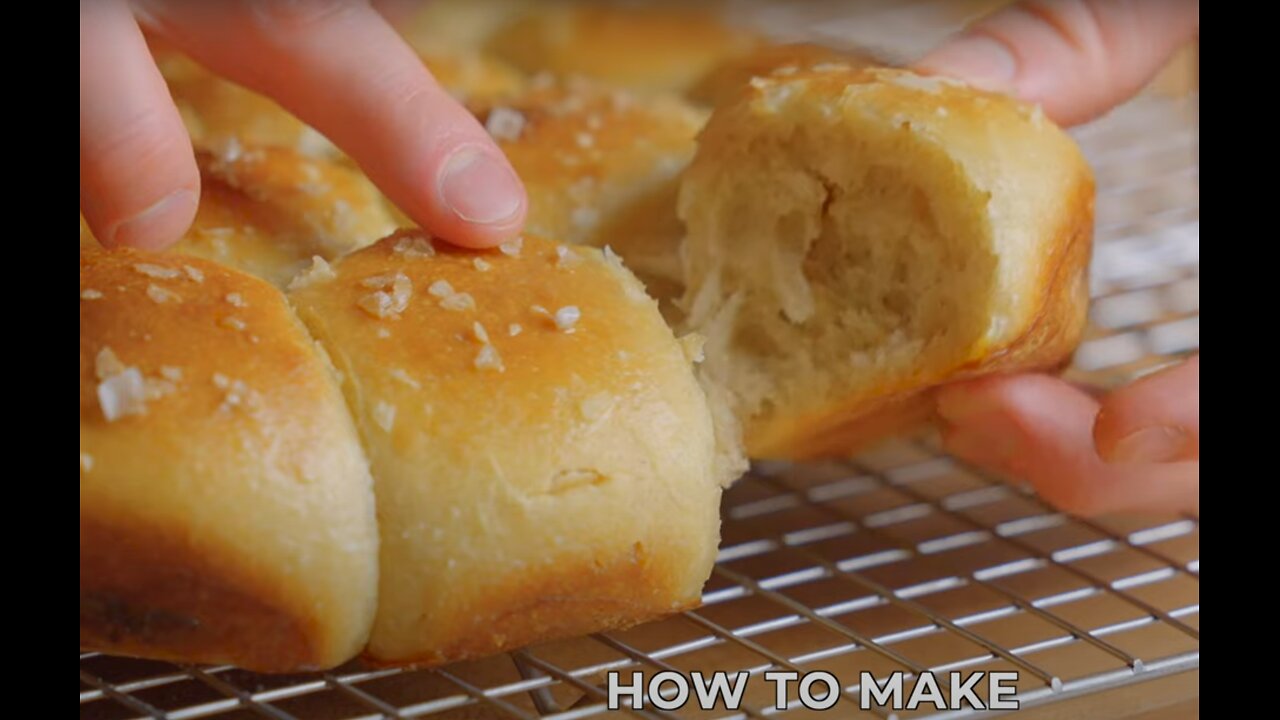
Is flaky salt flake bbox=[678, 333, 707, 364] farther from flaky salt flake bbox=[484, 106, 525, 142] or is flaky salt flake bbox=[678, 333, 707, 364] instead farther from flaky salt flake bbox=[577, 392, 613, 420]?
flaky salt flake bbox=[484, 106, 525, 142]

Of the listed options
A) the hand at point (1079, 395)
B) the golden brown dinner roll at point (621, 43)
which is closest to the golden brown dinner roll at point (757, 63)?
the golden brown dinner roll at point (621, 43)

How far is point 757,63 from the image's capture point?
5.34 feet

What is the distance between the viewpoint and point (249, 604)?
0.98m

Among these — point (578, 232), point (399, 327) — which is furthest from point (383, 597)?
point (578, 232)

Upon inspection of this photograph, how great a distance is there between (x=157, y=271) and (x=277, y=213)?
0.24 metres

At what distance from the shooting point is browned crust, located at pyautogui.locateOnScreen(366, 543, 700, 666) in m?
1.03

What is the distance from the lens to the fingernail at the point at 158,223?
3.51 ft

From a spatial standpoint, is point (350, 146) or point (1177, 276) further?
point (1177, 276)

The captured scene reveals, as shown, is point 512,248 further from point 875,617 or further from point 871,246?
point 875,617

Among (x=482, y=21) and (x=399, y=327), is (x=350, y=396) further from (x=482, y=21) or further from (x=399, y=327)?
(x=482, y=21)

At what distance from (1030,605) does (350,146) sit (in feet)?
2.27

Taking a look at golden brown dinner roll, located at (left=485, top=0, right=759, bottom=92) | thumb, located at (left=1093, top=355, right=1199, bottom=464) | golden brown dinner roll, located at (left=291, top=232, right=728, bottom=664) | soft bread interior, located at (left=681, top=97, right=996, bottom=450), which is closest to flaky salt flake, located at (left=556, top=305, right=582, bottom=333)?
golden brown dinner roll, located at (left=291, top=232, right=728, bottom=664)

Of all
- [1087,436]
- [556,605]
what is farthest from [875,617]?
[556,605]

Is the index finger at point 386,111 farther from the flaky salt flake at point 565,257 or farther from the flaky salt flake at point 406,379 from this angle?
the flaky salt flake at point 406,379
